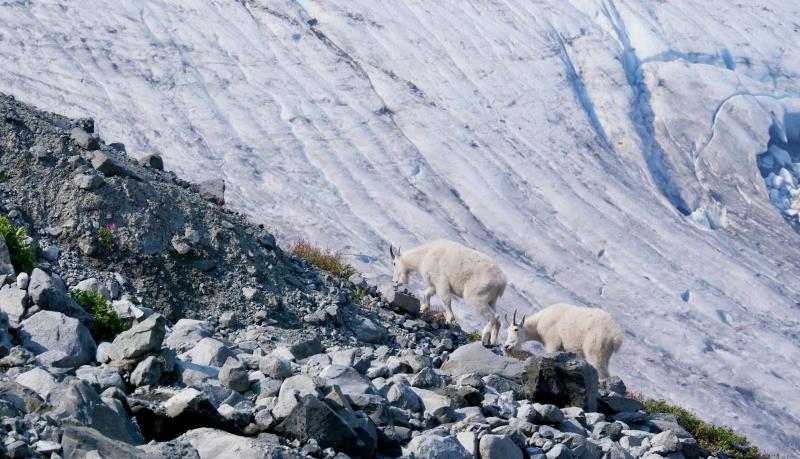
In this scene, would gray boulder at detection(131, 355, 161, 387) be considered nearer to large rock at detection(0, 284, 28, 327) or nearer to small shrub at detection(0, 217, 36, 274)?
large rock at detection(0, 284, 28, 327)

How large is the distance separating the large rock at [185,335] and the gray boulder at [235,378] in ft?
3.66

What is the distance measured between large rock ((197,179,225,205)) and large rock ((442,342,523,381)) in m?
5.20

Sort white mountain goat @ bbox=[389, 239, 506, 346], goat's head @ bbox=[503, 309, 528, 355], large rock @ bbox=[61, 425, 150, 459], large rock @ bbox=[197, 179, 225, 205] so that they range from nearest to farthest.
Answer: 1. large rock @ bbox=[61, 425, 150, 459]
2. large rock @ bbox=[197, 179, 225, 205]
3. goat's head @ bbox=[503, 309, 528, 355]
4. white mountain goat @ bbox=[389, 239, 506, 346]

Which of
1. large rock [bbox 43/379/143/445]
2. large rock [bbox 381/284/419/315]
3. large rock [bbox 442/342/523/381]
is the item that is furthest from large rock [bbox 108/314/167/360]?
large rock [bbox 381/284/419/315]

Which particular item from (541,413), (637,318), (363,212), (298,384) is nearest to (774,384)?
(637,318)

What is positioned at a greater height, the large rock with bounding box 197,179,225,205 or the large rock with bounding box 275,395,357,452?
the large rock with bounding box 275,395,357,452

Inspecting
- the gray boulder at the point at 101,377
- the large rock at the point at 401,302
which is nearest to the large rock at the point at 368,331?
the large rock at the point at 401,302

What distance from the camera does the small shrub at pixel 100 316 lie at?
7695mm

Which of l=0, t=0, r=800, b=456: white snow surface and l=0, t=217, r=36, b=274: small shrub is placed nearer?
l=0, t=217, r=36, b=274: small shrub

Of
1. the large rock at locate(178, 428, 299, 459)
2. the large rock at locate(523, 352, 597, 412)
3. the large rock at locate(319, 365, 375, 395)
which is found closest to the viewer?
the large rock at locate(178, 428, 299, 459)

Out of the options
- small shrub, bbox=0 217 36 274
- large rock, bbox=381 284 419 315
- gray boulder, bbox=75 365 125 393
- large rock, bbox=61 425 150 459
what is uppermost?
large rock, bbox=61 425 150 459

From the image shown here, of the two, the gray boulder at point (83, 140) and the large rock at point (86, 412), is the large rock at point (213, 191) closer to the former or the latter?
the gray boulder at point (83, 140)

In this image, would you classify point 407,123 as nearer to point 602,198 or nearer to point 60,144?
point 602,198

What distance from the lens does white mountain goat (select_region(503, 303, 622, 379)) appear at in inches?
507
